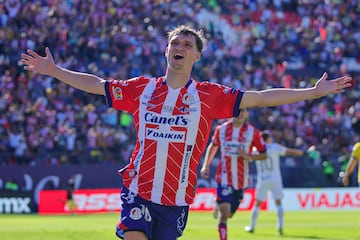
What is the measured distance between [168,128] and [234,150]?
27.6ft

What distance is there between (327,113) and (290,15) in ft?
25.4

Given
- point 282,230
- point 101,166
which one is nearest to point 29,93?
point 101,166

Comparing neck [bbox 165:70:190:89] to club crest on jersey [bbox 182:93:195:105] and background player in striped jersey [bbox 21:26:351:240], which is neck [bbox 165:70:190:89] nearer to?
background player in striped jersey [bbox 21:26:351:240]

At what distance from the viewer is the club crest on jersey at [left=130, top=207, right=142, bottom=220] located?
27.6 ft

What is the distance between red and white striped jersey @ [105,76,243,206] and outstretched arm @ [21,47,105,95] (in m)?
0.11

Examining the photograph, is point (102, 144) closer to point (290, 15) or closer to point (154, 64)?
point (154, 64)

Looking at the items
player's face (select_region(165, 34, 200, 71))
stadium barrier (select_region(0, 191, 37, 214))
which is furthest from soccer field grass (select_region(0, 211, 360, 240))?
player's face (select_region(165, 34, 200, 71))

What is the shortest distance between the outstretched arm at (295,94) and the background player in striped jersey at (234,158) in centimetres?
764

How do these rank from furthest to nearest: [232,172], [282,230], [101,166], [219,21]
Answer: [219,21], [101,166], [282,230], [232,172]

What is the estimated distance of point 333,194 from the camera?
31703 mm

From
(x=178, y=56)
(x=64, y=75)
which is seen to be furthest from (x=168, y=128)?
(x=64, y=75)

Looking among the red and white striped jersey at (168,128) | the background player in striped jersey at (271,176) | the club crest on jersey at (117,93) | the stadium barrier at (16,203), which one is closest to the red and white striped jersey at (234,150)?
the background player in striped jersey at (271,176)

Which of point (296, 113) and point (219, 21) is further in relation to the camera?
point (219, 21)

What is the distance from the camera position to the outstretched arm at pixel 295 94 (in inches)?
330
